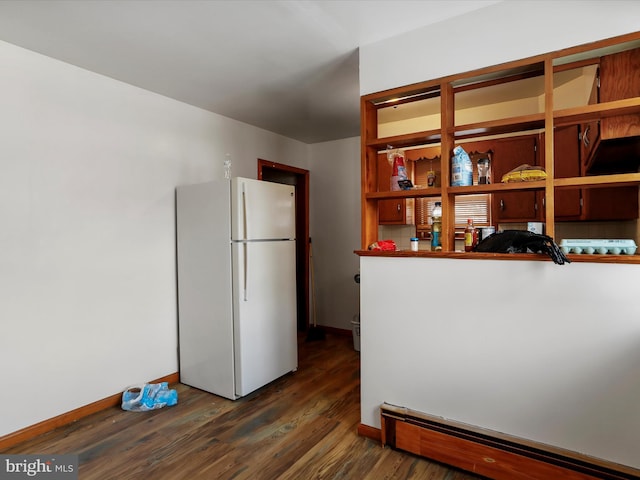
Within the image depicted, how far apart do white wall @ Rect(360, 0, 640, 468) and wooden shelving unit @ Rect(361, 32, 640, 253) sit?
0.06 meters

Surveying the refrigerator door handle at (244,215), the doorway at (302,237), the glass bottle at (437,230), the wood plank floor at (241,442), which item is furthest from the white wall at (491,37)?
the doorway at (302,237)

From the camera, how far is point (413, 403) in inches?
84.6

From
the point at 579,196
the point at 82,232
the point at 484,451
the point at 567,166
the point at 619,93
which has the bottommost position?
the point at 484,451

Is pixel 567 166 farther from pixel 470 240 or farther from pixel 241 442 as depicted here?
pixel 241 442

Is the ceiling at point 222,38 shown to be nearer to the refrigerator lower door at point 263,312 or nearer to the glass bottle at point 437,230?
the glass bottle at point 437,230

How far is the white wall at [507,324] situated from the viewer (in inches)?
65.2

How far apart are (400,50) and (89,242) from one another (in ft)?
8.09

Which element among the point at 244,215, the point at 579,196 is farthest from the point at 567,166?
the point at 244,215

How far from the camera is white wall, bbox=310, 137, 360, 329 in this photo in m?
4.50

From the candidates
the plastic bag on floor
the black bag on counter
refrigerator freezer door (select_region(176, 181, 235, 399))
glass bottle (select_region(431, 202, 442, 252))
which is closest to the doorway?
refrigerator freezer door (select_region(176, 181, 235, 399))

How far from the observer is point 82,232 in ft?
8.55

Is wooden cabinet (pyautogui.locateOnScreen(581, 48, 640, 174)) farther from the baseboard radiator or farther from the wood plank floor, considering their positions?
the wood plank floor

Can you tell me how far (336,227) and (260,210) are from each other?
1.80 metres

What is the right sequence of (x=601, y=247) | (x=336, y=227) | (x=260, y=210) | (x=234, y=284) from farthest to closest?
1. (x=336, y=227)
2. (x=260, y=210)
3. (x=234, y=284)
4. (x=601, y=247)
